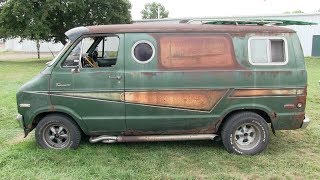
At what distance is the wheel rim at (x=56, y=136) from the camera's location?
6.35m

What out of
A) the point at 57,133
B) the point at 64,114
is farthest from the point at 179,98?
the point at 57,133

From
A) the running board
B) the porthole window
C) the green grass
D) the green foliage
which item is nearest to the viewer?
the green grass

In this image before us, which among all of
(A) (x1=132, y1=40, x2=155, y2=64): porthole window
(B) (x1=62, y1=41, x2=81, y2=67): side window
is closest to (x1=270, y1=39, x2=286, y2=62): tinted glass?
(A) (x1=132, y1=40, x2=155, y2=64): porthole window

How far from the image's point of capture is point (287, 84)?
6.13 m

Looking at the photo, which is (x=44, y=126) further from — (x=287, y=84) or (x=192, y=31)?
(x=287, y=84)

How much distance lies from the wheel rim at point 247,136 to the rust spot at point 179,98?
26.5 inches

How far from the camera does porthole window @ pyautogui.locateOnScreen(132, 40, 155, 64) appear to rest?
6.07 metres

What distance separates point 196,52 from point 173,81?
58 cm

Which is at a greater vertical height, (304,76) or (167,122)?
(304,76)

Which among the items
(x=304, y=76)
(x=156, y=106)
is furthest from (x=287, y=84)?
(x=156, y=106)

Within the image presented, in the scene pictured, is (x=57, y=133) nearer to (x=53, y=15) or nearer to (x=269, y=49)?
(x=269, y=49)

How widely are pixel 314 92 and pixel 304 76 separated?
22.6 feet

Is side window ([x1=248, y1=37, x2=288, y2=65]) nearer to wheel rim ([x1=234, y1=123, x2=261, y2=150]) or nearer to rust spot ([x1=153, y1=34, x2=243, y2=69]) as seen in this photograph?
rust spot ([x1=153, y1=34, x2=243, y2=69])

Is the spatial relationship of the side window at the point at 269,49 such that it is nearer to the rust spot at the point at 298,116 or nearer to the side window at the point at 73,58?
the rust spot at the point at 298,116
